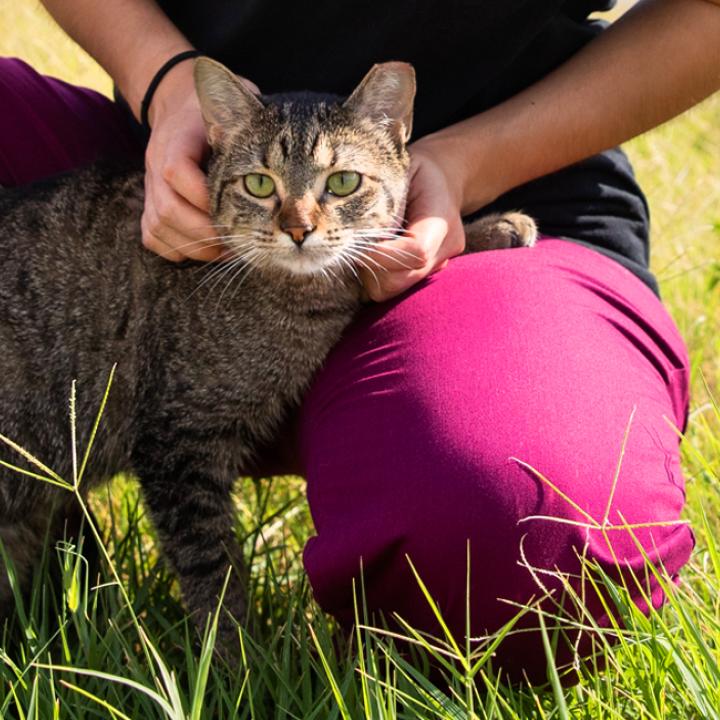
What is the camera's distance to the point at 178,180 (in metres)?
2.13

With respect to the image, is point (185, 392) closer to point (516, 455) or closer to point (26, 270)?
point (26, 270)

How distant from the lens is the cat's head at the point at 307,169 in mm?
2191

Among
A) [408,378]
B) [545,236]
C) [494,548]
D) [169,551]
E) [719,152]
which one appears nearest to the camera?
[494,548]

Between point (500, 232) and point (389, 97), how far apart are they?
404 mm

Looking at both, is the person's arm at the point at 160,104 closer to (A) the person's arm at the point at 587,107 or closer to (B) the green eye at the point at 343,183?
(B) the green eye at the point at 343,183

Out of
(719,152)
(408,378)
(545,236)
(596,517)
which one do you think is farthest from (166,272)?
(719,152)

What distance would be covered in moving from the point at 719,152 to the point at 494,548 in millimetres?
3946

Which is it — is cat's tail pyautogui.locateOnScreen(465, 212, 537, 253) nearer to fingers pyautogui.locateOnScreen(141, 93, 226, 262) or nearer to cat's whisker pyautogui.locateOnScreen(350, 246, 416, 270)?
cat's whisker pyautogui.locateOnScreen(350, 246, 416, 270)

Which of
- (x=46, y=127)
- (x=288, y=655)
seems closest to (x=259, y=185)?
(x=46, y=127)

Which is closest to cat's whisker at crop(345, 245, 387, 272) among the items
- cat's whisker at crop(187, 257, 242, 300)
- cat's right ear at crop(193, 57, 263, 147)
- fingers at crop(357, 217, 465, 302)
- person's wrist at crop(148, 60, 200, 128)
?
fingers at crop(357, 217, 465, 302)

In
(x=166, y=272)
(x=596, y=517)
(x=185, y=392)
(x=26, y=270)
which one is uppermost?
(x=26, y=270)

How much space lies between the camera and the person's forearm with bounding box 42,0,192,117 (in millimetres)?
2389

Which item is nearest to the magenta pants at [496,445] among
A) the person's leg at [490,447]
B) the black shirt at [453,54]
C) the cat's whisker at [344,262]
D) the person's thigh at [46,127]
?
the person's leg at [490,447]

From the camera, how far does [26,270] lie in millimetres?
2340
